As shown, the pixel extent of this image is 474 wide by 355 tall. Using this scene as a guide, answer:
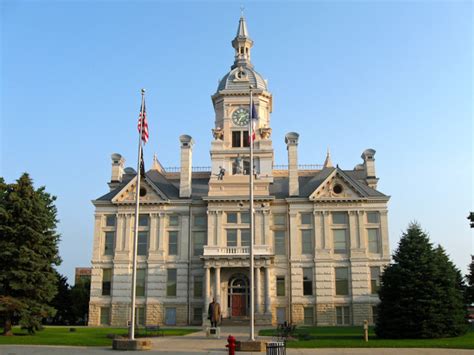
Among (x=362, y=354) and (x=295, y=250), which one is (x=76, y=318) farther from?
(x=362, y=354)

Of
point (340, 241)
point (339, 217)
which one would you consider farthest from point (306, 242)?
point (339, 217)

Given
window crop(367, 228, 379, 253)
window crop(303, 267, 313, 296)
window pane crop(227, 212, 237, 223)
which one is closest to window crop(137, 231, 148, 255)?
window pane crop(227, 212, 237, 223)

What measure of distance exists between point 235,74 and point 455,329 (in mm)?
36515

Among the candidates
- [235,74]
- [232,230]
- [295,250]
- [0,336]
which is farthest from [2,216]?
[235,74]

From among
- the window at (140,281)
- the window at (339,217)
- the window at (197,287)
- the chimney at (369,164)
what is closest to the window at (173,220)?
the window at (140,281)

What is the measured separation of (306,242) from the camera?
163 feet

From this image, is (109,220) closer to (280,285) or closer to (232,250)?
(232,250)

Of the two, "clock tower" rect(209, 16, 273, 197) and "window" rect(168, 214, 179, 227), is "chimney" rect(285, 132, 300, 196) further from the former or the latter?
"window" rect(168, 214, 179, 227)

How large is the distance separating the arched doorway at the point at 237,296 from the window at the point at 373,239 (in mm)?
12052

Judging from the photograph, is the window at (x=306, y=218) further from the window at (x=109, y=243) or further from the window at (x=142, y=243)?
the window at (x=109, y=243)

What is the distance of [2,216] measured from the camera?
106 ft

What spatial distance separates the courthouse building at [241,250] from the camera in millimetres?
48031

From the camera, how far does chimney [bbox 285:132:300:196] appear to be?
51062mm

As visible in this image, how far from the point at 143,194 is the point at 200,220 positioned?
20.1ft
